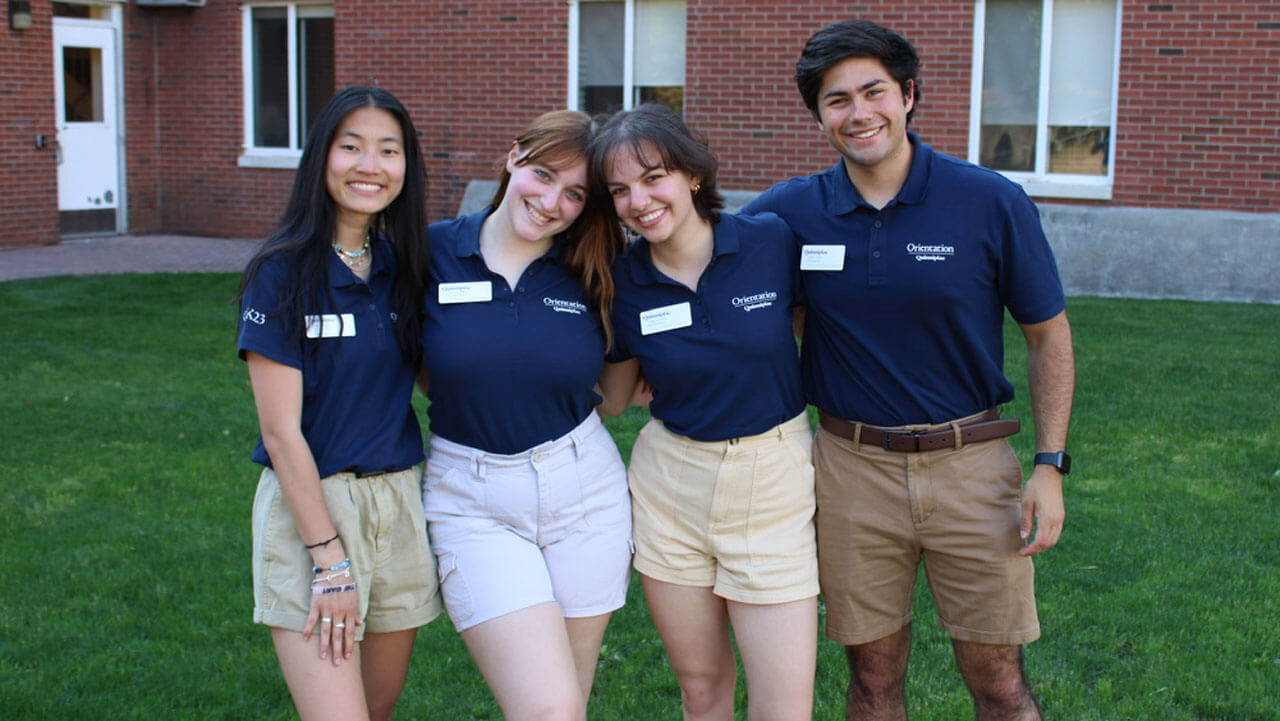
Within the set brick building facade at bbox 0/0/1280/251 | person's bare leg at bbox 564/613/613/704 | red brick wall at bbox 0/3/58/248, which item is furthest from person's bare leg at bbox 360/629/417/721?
red brick wall at bbox 0/3/58/248

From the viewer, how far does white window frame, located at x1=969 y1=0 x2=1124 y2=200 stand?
1173 centimetres

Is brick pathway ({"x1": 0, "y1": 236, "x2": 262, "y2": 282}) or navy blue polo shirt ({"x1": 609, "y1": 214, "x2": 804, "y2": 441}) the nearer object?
navy blue polo shirt ({"x1": 609, "y1": 214, "x2": 804, "y2": 441})

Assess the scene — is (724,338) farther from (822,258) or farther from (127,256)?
(127,256)

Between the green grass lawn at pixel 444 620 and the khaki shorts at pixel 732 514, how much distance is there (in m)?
1.05

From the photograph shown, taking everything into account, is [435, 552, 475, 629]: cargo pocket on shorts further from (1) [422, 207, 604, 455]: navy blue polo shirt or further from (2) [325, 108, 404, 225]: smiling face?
(2) [325, 108, 404, 225]: smiling face

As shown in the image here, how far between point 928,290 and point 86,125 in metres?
14.8

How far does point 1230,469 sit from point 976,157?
652cm

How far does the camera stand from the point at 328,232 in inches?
117

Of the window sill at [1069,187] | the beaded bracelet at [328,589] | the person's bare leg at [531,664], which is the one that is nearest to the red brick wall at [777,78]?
the window sill at [1069,187]

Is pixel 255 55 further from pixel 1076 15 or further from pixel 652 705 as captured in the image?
pixel 652 705

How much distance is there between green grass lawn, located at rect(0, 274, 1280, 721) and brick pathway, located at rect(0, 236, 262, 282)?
4509mm

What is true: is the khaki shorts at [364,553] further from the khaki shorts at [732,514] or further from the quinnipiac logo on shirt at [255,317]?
the khaki shorts at [732,514]

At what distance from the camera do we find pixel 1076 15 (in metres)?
11.8

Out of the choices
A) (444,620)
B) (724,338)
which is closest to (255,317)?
(724,338)
